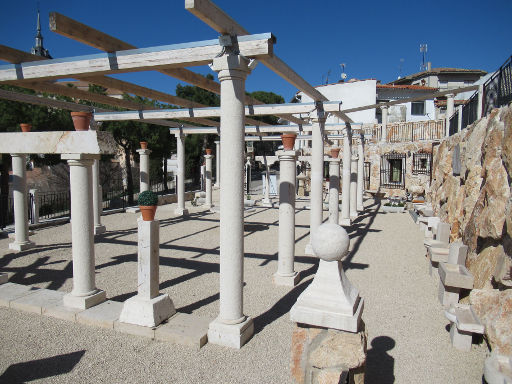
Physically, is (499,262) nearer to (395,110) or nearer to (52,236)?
(52,236)

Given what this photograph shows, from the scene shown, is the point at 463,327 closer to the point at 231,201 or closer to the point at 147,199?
the point at 231,201

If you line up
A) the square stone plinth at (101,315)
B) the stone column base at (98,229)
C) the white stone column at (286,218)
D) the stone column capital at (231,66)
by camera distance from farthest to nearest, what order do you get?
the stone column base at (98,229)
the white stone column at (286,218)
the square stone plinth at (101,315)
the stone column capital at (231,66)

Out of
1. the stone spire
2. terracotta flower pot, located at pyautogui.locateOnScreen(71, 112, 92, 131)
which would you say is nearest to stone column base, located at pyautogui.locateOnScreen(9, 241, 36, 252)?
terracotta flower pot, located at pyautogui.locateOnScreen(71, 112, 92, 131)

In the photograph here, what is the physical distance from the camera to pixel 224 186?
4.02 m

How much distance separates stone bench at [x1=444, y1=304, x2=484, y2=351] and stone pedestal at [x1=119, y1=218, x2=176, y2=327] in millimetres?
3432

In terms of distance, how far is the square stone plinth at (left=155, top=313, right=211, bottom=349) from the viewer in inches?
162

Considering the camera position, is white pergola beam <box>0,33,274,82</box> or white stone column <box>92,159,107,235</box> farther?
white stone column <box>92,159,107,235</box>

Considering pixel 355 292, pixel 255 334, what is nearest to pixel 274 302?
pixel 255 334

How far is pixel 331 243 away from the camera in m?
2.90

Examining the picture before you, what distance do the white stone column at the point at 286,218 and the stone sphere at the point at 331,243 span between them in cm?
322

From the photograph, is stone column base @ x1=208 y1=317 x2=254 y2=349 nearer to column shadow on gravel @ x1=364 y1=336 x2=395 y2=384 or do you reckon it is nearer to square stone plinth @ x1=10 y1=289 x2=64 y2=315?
column shadow on gravel @ x1=364 y1=336 x2=395 y2=384

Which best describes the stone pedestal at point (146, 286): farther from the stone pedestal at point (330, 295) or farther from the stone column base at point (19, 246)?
the stone column base at point (19, 246)

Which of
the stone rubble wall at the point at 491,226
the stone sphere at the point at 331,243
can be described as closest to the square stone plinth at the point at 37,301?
the stone sphere at the point at 331,243

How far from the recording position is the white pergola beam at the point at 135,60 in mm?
3829
